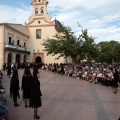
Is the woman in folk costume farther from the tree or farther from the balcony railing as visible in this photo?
the balcony railing

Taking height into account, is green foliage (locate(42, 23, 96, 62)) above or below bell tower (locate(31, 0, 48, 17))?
below

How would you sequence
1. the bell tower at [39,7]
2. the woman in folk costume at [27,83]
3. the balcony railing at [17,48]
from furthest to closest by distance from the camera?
the bell tower at [39,7] < the balcony railing at [17,48] < the woman in folk costume at [27,83]

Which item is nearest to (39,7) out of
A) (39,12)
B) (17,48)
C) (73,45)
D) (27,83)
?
(39,12)

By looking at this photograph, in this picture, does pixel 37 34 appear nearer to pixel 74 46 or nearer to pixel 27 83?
pixel 74 46

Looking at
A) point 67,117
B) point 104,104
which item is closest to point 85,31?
point 104,104

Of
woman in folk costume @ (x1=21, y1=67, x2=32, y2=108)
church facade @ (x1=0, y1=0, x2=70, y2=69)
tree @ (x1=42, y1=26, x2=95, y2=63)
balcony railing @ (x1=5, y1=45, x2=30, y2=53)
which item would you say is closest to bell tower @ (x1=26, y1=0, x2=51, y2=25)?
church facade @ (x1=0, y1=0, x2=70, y2=69)

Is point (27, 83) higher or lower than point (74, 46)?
lower

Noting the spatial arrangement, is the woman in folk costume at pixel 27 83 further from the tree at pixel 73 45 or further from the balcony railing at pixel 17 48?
the balcony railing at pixel 17 48

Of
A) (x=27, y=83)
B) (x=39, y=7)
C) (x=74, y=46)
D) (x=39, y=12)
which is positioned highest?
(x=39, y=7)

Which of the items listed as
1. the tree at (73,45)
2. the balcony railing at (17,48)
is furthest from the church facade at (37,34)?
the tree at (73,45)

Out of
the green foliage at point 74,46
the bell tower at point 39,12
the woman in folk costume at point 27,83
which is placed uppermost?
the bell tower at point 39,12

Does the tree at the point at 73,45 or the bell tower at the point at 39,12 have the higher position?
the bell tower at the point at 39,12

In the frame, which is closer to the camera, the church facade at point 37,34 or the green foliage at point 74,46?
the green foliage at point 74,46

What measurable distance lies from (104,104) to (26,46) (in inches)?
1482
